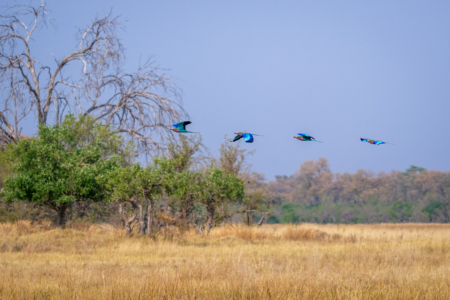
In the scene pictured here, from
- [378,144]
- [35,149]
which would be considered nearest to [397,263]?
[378,144]

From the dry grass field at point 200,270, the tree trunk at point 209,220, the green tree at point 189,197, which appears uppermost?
the green tree at point 189,197

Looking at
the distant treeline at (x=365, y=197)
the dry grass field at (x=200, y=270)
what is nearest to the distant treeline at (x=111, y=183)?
the dry grass field at (x=200, y=270)

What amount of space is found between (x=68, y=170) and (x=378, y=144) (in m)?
16.1

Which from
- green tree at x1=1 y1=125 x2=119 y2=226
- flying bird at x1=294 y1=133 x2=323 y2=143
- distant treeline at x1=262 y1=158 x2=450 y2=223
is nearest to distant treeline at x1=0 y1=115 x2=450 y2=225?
green tree at x1=1 y1=125 x2=119 y2=226

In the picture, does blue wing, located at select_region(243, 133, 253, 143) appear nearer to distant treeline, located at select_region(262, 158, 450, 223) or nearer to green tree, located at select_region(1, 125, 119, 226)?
green tree, located at select_region(1, 125, 119, 226)

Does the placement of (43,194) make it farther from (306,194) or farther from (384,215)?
(306,194)

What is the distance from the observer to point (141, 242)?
15.5 meters

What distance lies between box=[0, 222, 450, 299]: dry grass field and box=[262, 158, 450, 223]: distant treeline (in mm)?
39874

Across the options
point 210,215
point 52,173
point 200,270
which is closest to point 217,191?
point 210,215

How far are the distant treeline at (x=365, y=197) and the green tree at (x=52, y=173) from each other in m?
36.8

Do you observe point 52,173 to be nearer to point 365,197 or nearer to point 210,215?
point 210,215

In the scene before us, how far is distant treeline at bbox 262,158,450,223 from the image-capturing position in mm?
60609

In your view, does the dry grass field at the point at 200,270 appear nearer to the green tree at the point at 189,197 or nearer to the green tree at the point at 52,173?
the green tree at the point at 52,173

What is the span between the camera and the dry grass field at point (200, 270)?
7000 mm
